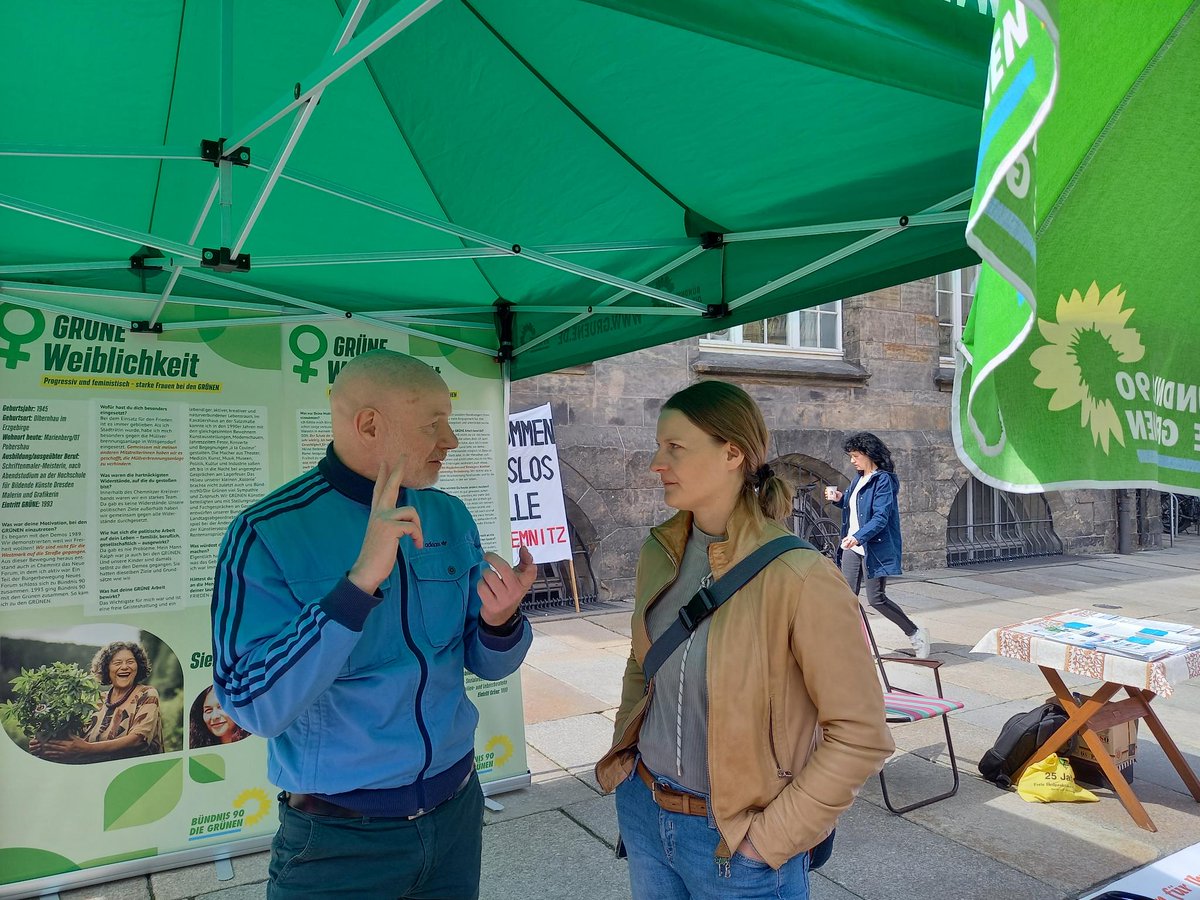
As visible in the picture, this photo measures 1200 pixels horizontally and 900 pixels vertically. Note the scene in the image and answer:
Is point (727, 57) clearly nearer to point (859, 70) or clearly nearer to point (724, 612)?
point (859, 70)

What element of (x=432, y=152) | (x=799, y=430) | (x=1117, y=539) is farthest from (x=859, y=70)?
(x=1117, y=539)

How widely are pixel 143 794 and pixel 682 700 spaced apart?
2.68 m

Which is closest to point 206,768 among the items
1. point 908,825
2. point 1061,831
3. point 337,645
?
point 337,645

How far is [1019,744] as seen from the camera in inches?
173

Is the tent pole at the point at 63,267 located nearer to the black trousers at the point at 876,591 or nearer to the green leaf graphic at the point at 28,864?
the green leaf graphic at the point at 28,864

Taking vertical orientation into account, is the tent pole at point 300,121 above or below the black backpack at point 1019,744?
above

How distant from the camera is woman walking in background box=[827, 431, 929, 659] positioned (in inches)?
262

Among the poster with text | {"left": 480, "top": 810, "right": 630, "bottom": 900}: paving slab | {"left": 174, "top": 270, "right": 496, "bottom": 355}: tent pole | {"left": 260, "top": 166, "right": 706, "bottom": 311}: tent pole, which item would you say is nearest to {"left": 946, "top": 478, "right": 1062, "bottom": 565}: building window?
the poster with text

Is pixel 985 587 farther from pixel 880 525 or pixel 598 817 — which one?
pixel 598 817

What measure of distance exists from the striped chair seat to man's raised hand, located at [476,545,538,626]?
258cm

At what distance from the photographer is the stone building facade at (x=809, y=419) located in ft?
29.7

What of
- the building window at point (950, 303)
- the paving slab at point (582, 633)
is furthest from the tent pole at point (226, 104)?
the building window at point (950, 303)

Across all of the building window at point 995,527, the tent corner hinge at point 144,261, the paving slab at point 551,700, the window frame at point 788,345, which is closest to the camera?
the tent corner hinge at point 144,261

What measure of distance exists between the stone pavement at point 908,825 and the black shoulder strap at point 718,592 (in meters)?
1.98
